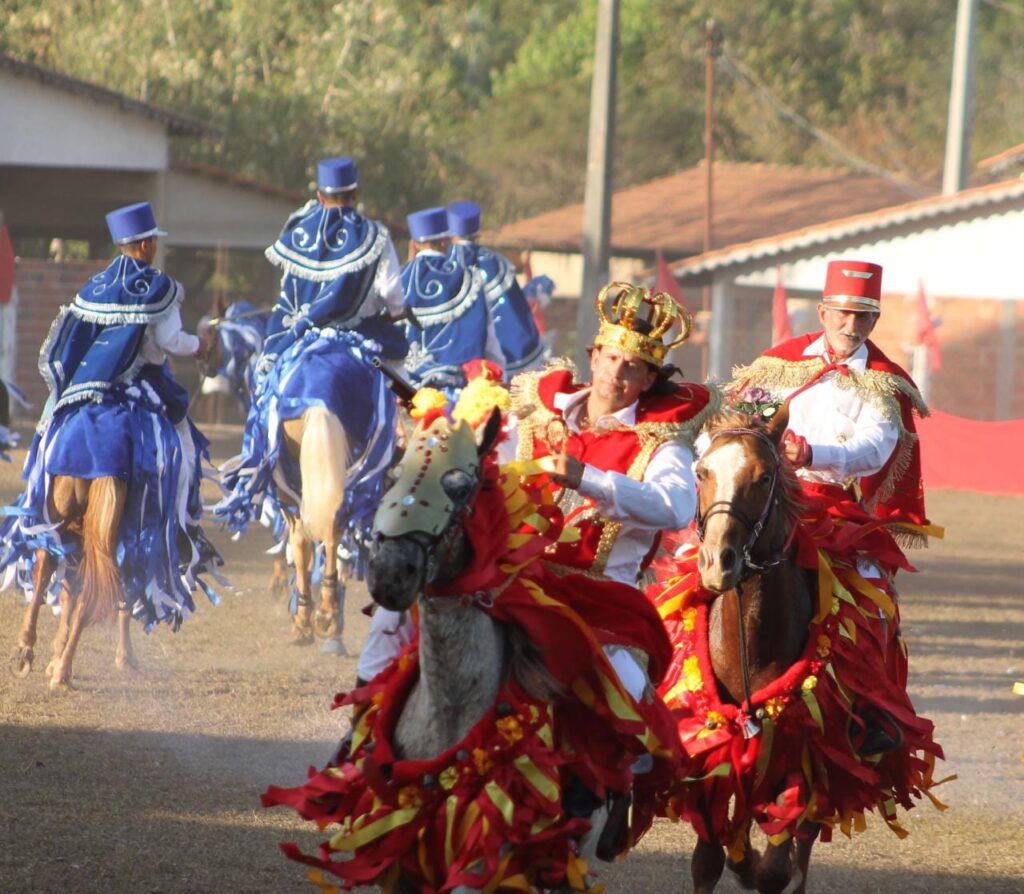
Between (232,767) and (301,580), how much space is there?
312cm

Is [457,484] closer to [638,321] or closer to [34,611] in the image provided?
[638,321]

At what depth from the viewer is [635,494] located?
15.8 ft

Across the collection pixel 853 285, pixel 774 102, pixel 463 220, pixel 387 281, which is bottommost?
pixel 387 281

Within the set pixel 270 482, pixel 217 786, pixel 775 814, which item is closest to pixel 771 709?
pixel 775 814

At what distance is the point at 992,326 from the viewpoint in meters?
26.1

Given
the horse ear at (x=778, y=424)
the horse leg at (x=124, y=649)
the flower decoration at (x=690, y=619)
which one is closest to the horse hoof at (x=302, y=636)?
the horse leg at (x=124, y=649)

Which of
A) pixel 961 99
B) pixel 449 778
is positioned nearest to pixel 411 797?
pixel 449 778

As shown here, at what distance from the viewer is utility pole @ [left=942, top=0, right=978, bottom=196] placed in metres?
25.5

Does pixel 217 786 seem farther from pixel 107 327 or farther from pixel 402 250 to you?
pixel 402 250

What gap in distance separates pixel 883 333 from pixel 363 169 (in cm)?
1501

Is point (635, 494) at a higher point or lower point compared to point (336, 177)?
lower

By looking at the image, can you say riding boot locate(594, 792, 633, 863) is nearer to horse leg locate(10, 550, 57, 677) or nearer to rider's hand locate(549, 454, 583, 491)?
rider's hand locate(549, 454, 583, 491)

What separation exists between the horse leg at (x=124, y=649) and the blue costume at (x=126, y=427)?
240mm

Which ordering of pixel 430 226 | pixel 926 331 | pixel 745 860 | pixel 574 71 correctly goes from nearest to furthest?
pixel 745 860
pixel 430 226
pixel 926 331
pixel 574 71
